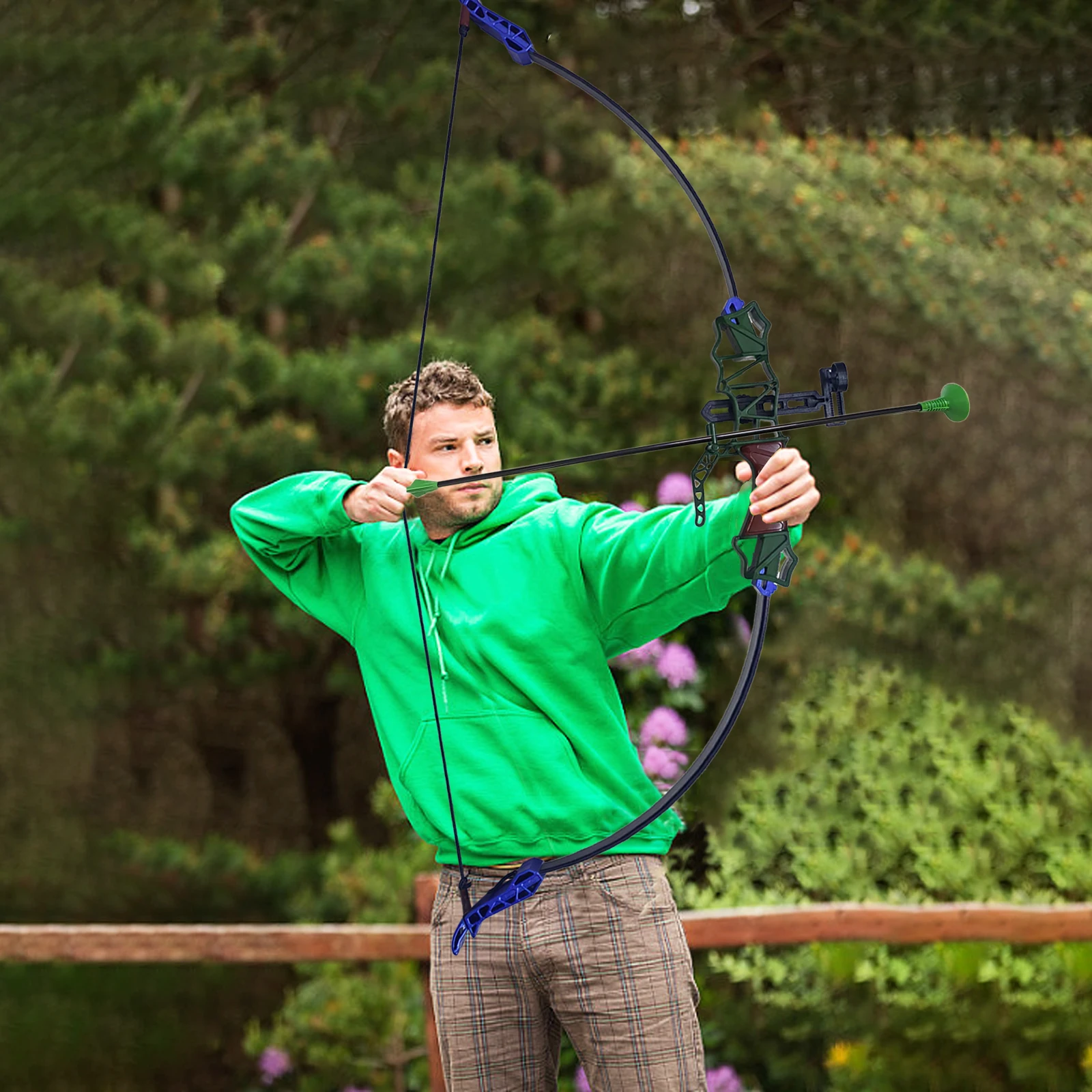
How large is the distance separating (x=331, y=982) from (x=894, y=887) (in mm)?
1422

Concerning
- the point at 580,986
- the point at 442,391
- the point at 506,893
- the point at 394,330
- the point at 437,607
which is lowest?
the point at 580,986

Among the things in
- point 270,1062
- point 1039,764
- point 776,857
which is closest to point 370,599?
point 776,857

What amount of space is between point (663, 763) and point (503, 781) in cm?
112

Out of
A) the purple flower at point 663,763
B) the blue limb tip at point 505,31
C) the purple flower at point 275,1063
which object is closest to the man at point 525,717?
the blue limb tip at point 505,31

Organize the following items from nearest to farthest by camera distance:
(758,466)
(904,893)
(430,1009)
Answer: (758,466) < (430,1009) < (904,893)

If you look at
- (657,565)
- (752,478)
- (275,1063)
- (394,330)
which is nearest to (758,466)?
(752,478)

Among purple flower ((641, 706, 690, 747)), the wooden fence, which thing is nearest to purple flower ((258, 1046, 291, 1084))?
the wooden fence

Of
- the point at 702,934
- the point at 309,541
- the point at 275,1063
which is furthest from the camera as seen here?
the point at 275,1063

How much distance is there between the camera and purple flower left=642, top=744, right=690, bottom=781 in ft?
7.70

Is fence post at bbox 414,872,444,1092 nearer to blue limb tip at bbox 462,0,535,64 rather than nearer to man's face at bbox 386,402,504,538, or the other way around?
man's face at bbox 386,402,504,538

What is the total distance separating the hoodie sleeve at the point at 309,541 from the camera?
1334mm

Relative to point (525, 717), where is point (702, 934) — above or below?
below

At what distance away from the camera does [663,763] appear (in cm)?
236

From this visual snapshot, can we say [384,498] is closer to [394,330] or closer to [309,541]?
[309,541]
